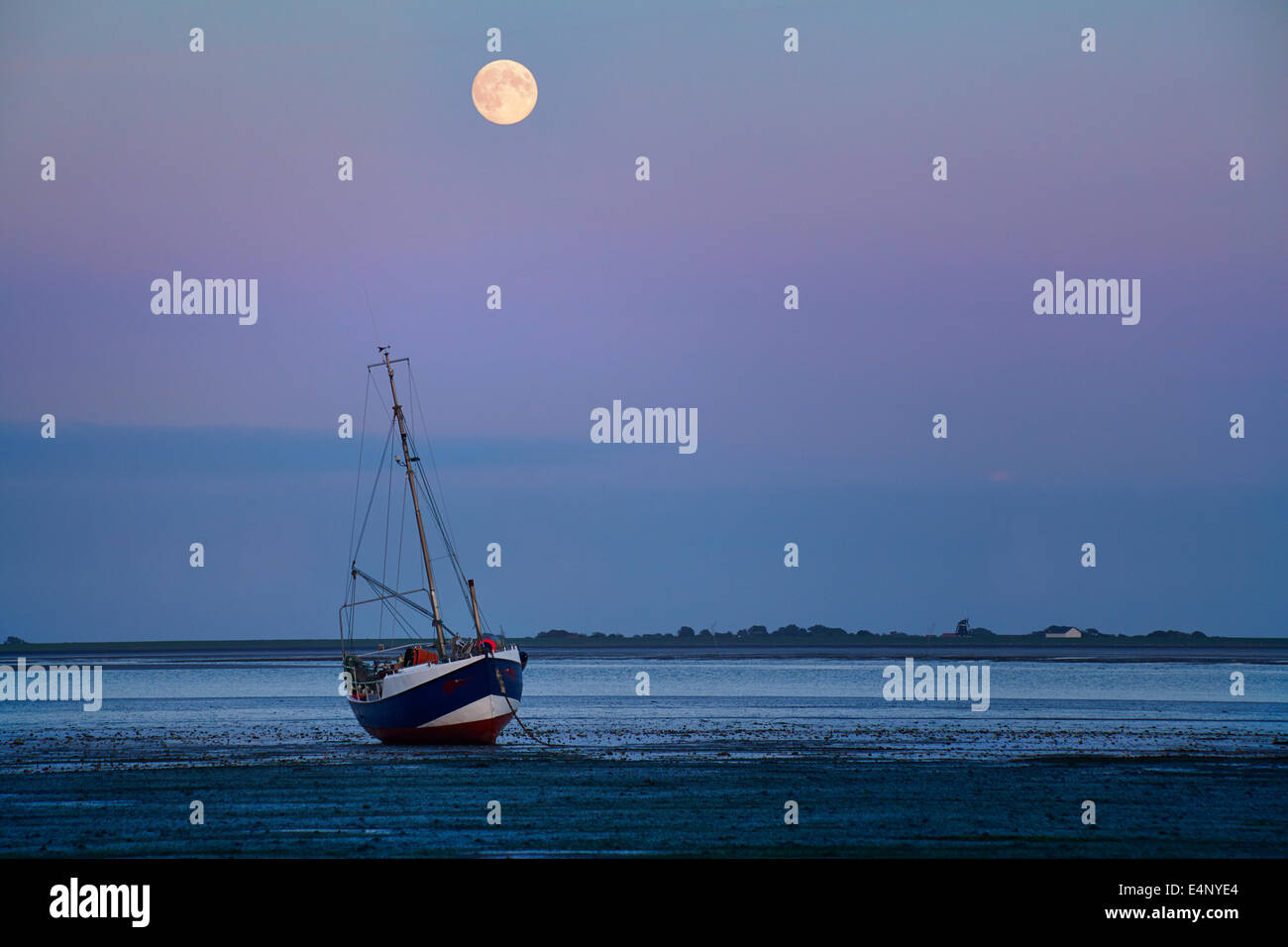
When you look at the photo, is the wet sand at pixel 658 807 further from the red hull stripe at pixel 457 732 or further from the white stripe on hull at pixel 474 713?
the red hull stripe at pixel 457 732

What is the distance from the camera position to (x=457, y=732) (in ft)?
161

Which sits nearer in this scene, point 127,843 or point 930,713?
point 127,843

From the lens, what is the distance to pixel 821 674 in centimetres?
12575

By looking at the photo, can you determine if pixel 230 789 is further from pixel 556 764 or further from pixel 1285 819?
pixel 1285 819

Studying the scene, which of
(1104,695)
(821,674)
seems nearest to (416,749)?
(1104,695)

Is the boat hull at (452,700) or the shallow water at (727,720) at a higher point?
the boat hull at (452,700)

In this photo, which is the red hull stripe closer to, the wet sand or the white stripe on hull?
the white stripe on hull

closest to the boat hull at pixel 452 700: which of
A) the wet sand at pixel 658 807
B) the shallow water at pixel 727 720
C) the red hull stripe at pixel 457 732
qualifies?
the red hull stripe at pixel 457 732

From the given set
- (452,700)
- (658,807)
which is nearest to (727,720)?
(452,700)

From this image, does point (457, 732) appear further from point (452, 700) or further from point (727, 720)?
point (727, 720)

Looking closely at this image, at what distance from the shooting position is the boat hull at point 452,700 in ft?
160

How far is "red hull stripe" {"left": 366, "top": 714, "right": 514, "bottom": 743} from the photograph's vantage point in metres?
48.9

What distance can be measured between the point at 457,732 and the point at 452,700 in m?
1.33
